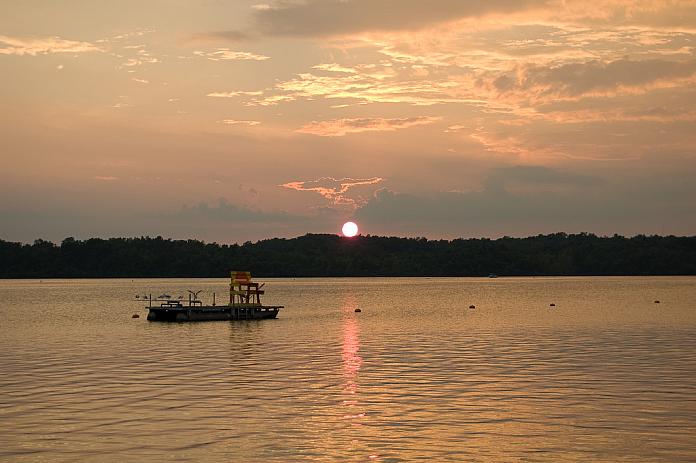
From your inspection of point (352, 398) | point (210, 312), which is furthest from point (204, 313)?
point (352, 398)

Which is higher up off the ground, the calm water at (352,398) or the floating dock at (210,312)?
the floating dock at (210,312)

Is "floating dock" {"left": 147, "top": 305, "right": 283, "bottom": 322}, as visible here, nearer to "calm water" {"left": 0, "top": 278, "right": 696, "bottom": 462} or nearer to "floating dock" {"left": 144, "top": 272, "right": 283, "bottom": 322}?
"floating dock" {"left": 144, "top": 272, "right": 283, "bottom": 322}

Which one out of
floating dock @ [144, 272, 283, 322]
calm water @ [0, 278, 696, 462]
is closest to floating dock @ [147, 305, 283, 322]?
floating dock @ [144, 272, 283, 322]

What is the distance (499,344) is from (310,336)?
52.6 ft

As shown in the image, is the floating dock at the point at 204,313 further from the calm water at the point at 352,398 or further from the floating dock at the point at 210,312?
the calm water at the point at 352,398

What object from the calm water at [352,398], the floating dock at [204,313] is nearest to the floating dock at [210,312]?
the floating dock at [204,313]

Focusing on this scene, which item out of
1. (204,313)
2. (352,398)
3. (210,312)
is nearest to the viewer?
(352,398)

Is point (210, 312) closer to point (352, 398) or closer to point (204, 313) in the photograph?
point (204, 313)

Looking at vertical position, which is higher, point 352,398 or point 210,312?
point 210,312

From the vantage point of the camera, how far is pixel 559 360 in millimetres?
44625

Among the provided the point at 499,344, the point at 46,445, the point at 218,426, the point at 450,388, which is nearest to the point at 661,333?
the point at 499,344

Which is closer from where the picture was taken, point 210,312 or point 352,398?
point 352,398

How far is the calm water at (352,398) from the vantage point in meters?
22.7

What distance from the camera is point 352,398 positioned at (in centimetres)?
3138
